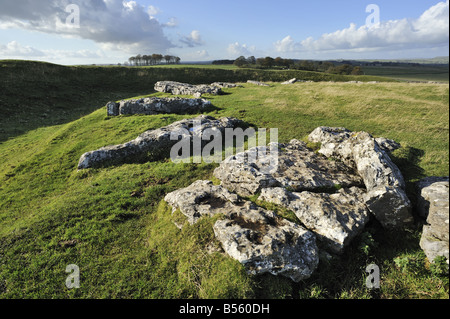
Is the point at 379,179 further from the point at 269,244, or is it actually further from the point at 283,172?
the point at 269,244

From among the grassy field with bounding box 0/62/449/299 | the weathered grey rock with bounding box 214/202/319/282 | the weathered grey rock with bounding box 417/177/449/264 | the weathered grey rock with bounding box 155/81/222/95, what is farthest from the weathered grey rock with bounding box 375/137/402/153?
the weathered grey rock with bounding box 155/81/222/95

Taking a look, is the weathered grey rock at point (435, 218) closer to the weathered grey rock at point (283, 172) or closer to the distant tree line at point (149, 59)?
the weathered grey rock at point (283, 172)

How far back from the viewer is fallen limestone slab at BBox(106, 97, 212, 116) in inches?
1117

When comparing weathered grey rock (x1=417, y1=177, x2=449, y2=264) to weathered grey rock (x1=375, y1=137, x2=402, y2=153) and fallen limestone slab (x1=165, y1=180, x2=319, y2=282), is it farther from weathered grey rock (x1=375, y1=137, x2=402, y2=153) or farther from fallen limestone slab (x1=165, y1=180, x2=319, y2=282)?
weathered grey rock (x1=375, y1=137, x2=402, y2=153)

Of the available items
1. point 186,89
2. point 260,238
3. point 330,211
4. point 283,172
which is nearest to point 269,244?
point 260,238

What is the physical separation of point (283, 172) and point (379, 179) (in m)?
4.50

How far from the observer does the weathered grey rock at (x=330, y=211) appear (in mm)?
8734

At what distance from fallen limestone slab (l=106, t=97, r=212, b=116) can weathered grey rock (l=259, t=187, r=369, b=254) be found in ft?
68.5

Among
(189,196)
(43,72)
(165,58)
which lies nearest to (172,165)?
(189,196)

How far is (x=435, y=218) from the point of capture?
834 centimetres

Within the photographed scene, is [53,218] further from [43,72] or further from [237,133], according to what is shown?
[43,72]

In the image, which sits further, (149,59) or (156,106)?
(149,59)

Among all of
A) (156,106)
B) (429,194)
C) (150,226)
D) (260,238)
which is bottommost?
(150,226)

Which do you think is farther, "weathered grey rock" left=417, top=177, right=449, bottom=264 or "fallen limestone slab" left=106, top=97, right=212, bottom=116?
"fallen limestone slab" left=106, top=97, right=212, bottom=116
